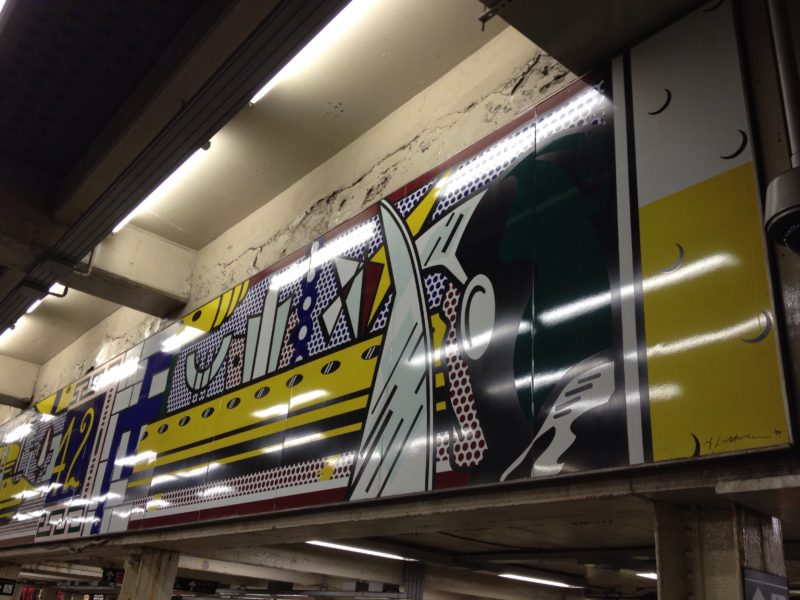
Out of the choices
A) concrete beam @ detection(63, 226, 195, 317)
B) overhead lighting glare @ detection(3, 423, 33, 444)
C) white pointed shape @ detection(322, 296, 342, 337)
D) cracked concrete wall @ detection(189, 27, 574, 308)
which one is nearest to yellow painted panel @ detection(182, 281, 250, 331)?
cracked concrete wall @ detection(189, 27, 574, 308)

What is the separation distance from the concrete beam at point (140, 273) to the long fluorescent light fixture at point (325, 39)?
2304mm

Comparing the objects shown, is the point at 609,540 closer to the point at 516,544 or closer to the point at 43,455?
the point at 516,544

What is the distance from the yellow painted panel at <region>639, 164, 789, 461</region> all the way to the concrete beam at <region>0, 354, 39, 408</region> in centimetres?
939

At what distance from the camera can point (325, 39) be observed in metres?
4.14

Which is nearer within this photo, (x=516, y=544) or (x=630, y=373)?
(x=630, y=373)

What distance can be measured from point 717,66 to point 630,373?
44.4 inches

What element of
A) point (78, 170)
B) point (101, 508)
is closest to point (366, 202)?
point (78, 170)

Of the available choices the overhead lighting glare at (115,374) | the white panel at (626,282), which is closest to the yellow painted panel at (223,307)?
the overhead lighting glare at (115,374)

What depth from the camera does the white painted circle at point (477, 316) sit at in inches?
117

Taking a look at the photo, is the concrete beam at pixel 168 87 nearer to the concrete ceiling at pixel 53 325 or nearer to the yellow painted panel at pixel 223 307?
the yellow painted panel at pixel 223 307

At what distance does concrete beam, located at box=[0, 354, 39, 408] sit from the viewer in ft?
31.0

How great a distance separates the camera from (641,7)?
2.64 m
